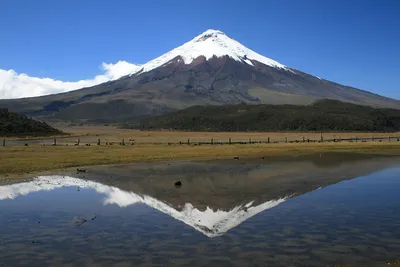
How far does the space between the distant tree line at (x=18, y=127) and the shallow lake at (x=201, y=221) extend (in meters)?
66.5

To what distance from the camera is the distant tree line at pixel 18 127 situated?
88831mm

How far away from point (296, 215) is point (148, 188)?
10337mm

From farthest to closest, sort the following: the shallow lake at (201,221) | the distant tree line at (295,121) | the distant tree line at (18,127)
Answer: the distant tree line at (295,121) < the distant tree line at (18,127) < the shallow lake at (201,221)

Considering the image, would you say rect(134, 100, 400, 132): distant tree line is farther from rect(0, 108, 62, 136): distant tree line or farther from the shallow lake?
the shallow lake

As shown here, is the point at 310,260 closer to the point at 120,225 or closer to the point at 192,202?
the point at 120,225

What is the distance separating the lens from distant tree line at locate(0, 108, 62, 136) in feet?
291

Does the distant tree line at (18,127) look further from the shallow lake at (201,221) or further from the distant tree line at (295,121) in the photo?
the distant tree line at (295,121)

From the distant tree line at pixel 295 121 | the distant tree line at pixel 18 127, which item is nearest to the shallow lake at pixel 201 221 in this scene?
the distant tree line at pixel 18 127

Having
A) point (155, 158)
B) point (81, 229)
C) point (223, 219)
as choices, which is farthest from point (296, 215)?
point (155, 158)

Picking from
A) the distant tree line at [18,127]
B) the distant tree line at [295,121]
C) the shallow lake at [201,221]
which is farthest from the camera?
the distant tree line at [295,121]

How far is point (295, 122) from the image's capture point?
171 metres

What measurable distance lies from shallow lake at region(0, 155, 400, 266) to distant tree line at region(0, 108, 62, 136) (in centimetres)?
6646

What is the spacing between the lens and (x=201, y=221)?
1620cm

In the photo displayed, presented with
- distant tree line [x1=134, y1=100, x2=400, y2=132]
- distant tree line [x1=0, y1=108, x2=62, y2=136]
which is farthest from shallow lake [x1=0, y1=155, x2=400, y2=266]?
distant tree line [x1=134, y1=100, x2=400, y2=132]
